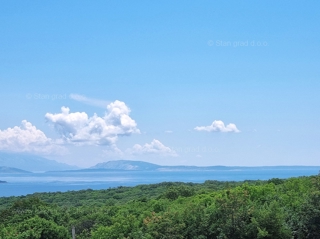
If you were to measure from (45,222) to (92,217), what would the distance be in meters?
9.34

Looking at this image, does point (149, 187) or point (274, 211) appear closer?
point (274, 211)

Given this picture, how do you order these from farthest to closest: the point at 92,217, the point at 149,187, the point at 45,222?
the point at 149,187 → the point at 92,217 → the point at 45,222

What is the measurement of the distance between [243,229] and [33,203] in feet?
73.7

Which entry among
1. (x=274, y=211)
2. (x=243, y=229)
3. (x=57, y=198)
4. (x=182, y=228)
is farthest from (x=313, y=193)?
(x=57, y=198)

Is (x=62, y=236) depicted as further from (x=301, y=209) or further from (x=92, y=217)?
(x=301, y=209)

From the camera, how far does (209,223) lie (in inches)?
806

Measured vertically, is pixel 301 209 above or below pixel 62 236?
above

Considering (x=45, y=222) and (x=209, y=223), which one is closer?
(x=209, y=223)

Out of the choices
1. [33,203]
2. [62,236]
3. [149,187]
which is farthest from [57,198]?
[62,236]

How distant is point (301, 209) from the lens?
67.2ft

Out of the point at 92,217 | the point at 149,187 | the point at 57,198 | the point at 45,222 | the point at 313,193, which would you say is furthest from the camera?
the point at 149,187

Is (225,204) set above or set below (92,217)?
above

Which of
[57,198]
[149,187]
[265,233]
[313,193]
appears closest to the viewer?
[265,233]

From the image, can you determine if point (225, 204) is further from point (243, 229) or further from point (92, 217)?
point (92, 217)
